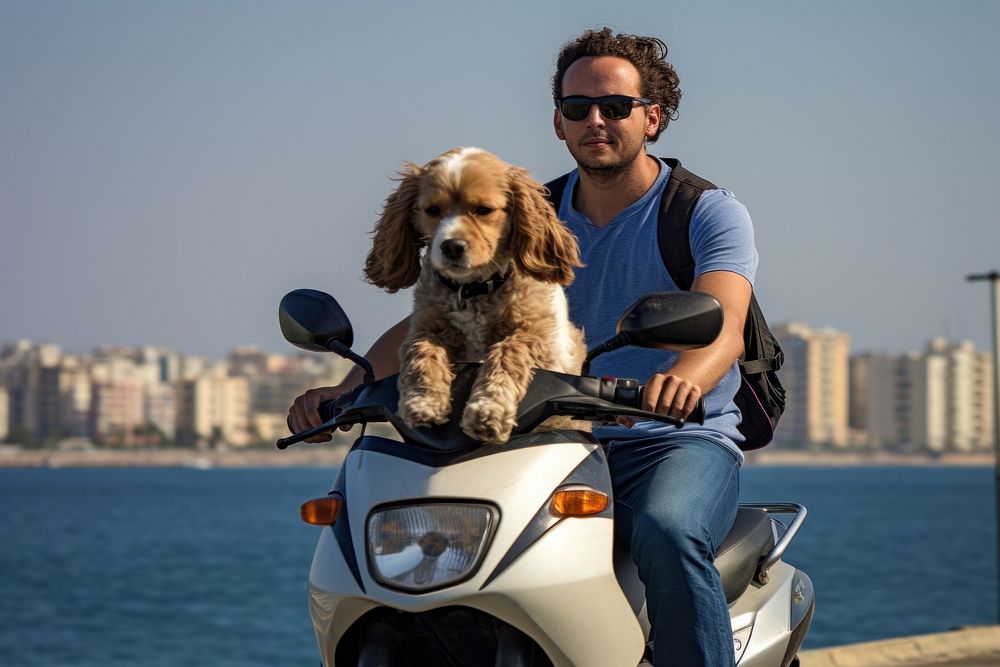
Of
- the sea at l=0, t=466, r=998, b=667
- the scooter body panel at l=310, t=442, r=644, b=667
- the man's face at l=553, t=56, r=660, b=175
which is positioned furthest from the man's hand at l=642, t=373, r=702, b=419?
the sea at l=0, t=466, r=998, b=667

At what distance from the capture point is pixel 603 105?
4414 mm

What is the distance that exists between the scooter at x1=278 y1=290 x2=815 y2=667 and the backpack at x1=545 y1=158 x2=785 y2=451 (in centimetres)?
81

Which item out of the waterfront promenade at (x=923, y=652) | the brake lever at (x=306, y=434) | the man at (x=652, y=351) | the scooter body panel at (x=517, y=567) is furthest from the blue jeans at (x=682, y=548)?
the waterfront promenade at (x=923, y=652)

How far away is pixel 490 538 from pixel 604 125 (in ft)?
5.34

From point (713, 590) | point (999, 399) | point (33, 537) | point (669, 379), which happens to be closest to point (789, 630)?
point (713, 590)

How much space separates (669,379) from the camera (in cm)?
353

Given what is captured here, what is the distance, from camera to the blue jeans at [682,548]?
351 centimetres

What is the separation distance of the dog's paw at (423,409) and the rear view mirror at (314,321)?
0.45 meters

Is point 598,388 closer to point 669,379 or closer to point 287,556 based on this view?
point 669,379

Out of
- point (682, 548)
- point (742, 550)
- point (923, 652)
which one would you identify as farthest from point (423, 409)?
point (923, 652)

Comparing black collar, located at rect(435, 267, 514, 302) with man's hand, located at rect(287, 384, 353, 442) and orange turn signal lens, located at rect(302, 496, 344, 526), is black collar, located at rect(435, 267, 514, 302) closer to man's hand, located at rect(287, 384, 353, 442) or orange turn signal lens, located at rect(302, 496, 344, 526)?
man's hand, located at rect(287, 384, 353, 442)

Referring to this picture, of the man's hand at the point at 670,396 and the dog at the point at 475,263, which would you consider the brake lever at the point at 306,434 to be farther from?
the man's hand at the point at 670,396

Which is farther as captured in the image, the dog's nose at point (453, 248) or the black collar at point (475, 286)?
the black collar at point (475, 286)

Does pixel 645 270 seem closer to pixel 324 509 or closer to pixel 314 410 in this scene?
pixel 314 410
